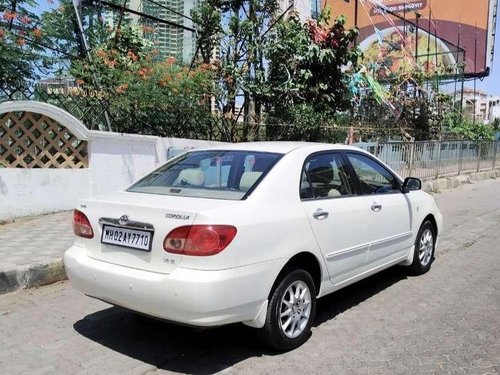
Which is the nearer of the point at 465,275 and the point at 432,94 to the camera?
the point at 465,275

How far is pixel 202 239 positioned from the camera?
3.48 m

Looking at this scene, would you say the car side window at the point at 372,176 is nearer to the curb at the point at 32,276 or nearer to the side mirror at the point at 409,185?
the side mirror at the point at 409,185

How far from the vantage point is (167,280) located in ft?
11.5

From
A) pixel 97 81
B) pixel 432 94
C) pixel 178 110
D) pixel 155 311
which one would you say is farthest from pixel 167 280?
pixel 432 94

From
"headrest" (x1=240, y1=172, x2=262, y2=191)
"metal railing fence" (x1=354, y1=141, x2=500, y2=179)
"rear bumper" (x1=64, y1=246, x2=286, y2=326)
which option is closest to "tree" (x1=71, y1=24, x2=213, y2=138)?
"metal railing fence" (x1=354, y1=141, x2=500, y2=179)

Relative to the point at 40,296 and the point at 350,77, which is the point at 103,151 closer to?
the point at 40,296

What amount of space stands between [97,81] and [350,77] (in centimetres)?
728

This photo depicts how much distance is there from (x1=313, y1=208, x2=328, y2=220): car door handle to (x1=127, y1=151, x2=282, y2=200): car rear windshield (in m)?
0.54

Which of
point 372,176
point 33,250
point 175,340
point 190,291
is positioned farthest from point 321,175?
point 33,250

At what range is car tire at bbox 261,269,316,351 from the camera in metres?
3.88

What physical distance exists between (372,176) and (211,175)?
1.94m

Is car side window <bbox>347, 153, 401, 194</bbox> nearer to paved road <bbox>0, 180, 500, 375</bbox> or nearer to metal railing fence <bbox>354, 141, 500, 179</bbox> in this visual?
paved road <bbox>0, 180, 500, 375</bbox>

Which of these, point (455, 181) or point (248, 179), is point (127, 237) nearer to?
point (248, 179)

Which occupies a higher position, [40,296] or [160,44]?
[160,44]
